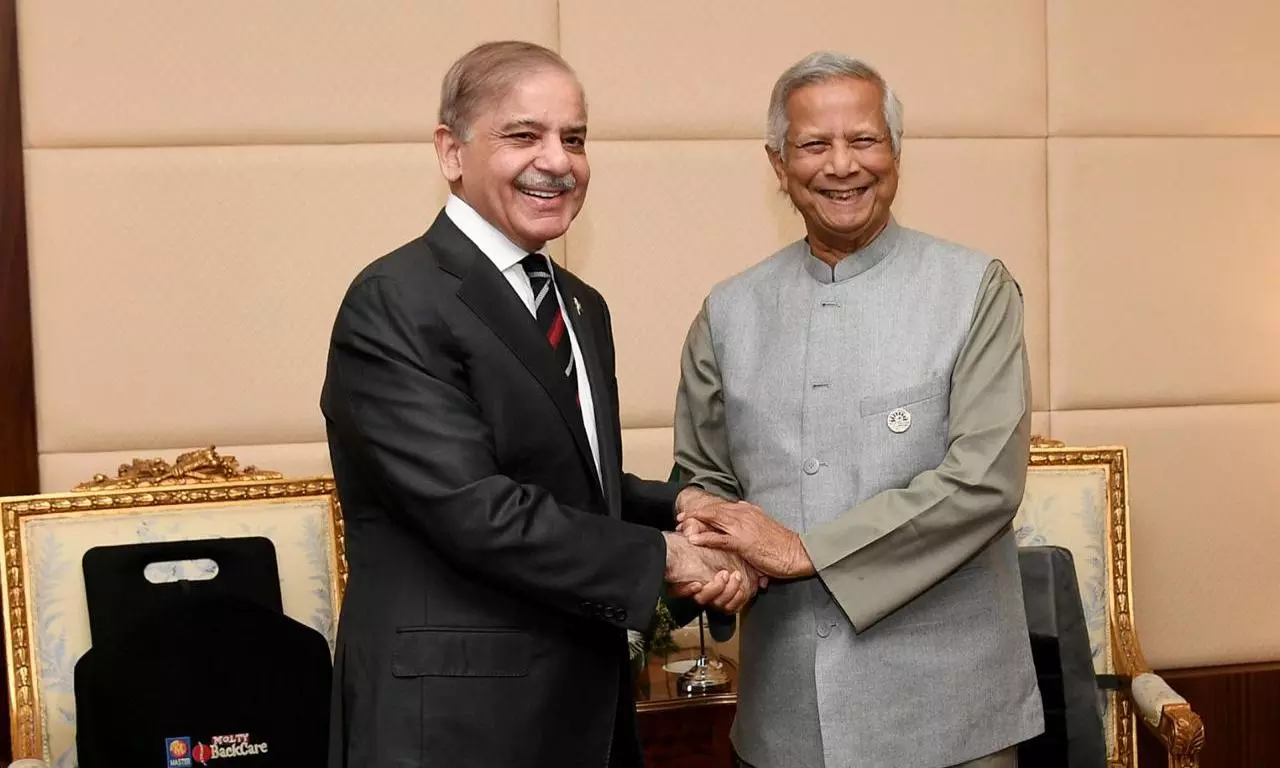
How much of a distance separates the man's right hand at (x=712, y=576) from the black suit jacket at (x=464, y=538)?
5.4 inches

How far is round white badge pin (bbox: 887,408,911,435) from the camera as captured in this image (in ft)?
6.63

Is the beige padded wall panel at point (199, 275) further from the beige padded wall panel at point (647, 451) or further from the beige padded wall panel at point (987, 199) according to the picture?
the beige padded wall panel at point (987, 199)

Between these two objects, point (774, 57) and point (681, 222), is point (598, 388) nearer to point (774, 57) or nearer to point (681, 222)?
point (681, 222)

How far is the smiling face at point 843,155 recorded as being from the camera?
2.11 metres

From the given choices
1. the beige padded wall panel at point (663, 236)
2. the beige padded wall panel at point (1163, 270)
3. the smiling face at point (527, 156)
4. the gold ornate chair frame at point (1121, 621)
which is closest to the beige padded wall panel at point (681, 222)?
the beige padded wall panel at point (663, 236)

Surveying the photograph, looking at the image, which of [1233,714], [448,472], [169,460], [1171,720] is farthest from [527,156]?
[1233,714]

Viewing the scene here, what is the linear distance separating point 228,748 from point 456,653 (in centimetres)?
87

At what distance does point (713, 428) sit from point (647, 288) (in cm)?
91

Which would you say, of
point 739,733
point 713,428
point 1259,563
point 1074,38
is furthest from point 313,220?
point 1259,563

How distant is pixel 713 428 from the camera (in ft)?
7.54

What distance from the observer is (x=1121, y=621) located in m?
3.00

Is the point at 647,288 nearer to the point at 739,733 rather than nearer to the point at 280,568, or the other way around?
the point at 280,568

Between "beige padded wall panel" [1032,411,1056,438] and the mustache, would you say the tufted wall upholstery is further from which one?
the mustache

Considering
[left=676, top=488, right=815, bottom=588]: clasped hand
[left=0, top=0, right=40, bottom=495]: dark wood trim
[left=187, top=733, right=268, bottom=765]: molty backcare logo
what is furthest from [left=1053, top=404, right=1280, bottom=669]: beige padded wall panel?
[left=0, top=0, right=40, bottom=495]: dark wood trim
